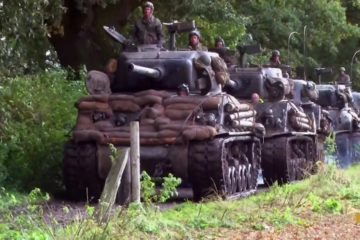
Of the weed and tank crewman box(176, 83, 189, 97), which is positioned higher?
tank crewman box(176, 83, 189, 97)

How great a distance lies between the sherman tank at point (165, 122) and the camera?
47.5 feet

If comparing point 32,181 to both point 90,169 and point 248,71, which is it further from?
point 248,71

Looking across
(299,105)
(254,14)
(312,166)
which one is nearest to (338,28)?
(254,14)

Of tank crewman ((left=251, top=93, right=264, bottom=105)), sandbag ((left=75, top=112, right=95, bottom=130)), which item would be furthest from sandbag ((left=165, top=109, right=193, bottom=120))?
tank crewman ((left=251, top=93, right=264, bottom=105))

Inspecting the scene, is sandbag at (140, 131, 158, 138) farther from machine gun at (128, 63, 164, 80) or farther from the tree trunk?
the tree trunk

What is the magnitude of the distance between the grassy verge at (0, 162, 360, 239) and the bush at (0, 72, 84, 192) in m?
3.42

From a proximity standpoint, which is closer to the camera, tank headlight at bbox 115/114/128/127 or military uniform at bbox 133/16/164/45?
tank headlight at bbox 115/114/128/127

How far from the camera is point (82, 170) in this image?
49.3 feet

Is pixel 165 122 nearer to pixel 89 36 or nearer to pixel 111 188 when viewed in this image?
pixel 111 188

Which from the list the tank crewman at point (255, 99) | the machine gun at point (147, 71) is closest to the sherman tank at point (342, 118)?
the tank crewman at point (255, 99)

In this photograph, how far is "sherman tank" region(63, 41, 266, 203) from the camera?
1447 cm

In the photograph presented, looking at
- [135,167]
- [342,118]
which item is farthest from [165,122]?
[342,118]

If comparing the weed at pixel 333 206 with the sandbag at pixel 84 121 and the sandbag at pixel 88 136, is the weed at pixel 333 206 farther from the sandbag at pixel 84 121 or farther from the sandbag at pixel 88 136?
the sandbag at pixel 84 121

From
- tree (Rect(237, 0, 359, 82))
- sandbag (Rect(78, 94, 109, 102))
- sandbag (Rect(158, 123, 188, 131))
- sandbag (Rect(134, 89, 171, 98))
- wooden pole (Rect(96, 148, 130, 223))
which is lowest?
wooden pole (Rect(96, 148, 130, 223))
